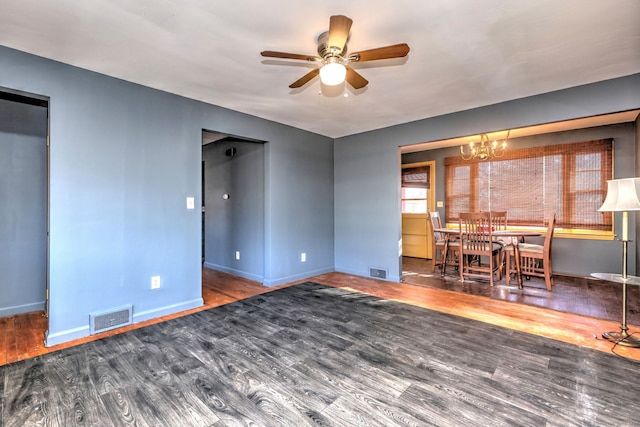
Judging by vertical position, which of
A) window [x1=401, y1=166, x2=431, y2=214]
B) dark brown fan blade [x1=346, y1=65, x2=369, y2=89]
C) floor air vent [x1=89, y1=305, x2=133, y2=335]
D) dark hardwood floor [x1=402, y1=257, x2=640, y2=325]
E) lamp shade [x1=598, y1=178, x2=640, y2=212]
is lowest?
dark hardwood floor [x1=402, y1=257, x2=640, y2=325]

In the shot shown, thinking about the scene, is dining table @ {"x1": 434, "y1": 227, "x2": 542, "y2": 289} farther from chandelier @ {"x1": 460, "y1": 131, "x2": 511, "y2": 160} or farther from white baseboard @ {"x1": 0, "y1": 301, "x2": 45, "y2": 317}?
white baseboard @ {"x1": 0, "y1": 301, "x2": 45, "y2": 317}

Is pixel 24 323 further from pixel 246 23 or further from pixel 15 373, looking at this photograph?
pixel 246 23

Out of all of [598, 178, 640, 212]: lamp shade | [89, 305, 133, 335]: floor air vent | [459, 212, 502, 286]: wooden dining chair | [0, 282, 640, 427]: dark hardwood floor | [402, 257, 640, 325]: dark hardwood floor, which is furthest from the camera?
[459, 212, 502, 286]: wooden dining chair

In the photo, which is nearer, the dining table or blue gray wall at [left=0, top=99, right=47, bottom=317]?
blue gray wall at [left=0, top=99, right=47, bottom=317]

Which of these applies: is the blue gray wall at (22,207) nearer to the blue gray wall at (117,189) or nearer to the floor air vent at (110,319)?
the blue gray wall at (117,189)

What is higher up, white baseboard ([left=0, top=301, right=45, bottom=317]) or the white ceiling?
the white ceiling

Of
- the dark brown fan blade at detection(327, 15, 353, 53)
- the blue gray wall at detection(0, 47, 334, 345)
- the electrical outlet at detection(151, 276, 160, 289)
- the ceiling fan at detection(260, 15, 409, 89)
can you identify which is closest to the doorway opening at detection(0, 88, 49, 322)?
the blue gray wall at detection(0, 47, 334, 345)

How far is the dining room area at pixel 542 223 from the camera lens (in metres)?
3.97

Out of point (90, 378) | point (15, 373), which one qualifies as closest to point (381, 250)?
point (90, 378)

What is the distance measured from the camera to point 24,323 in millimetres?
2879

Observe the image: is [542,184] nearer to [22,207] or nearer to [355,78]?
[355,78]

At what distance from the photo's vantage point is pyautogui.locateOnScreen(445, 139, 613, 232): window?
4582 millimetres

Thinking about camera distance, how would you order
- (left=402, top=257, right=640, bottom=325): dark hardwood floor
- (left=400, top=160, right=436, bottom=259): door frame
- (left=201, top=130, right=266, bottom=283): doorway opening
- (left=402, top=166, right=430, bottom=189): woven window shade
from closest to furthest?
(left=402, top=257, right=640, bottom=325): dark hardwood floor < (left=201, top=130, right=266, bottom=283): doorway opening < (left=400, top=160, right=436, bottom=259): door frame < (left=402, top=166, right=430, bottom=189): woven window shade

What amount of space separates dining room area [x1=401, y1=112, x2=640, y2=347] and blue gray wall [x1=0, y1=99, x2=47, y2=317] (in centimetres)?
470
